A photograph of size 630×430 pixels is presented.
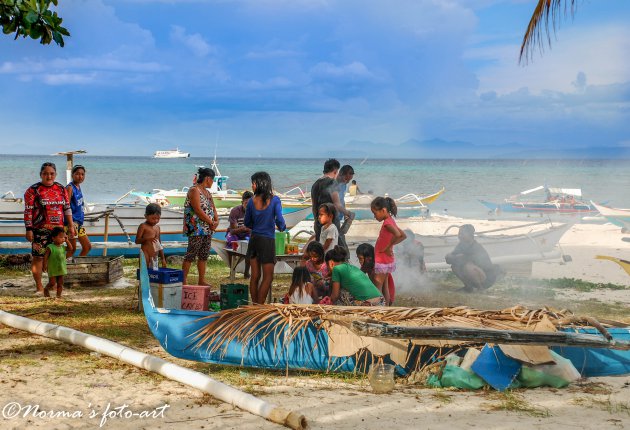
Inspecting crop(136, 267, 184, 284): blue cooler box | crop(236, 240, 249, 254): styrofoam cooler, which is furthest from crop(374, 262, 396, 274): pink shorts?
crop(136, 267, 184, 284): blue cooler box

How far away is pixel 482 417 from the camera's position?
16.8 ft

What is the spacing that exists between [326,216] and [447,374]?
3064 millimetres

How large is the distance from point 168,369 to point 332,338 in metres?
1.32

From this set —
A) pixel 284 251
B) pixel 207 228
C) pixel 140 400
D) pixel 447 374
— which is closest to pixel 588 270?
pixel 284 251

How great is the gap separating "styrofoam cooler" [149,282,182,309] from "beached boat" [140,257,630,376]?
48.6 inches

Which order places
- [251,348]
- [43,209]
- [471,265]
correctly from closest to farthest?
1. [251,348]
2. [43,209]
3. [471,265]

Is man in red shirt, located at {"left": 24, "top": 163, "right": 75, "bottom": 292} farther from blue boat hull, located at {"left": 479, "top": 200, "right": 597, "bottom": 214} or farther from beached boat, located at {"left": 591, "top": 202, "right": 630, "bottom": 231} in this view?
blue boat hull, located at {"left": 479, "top": 200, "right": 597, "bottom": 214}

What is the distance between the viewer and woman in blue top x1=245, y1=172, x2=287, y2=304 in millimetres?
8031

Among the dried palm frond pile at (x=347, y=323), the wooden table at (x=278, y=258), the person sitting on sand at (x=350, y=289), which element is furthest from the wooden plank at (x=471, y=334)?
the wooden table at (x=278, y=258)

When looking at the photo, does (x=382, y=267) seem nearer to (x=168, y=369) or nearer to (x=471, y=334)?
(x=471, y=334)

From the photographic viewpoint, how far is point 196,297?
7645 mm

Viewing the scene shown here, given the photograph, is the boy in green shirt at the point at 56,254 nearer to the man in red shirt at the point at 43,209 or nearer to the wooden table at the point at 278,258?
the man in red shirt at the point at 43,209

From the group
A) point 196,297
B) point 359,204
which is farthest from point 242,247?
point 359,204

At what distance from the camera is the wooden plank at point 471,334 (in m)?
5.62
